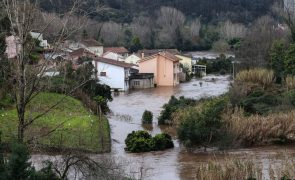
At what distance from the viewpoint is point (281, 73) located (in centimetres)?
3922

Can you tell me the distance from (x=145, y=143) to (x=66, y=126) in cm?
332

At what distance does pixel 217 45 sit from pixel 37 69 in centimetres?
6681

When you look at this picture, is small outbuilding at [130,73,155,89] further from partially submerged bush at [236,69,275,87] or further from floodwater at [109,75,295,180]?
partially submerged bush at [236,69,275,87]

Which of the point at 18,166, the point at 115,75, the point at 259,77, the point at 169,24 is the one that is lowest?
the point at 18,166

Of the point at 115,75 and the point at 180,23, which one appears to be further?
Answer: the point at 180,23

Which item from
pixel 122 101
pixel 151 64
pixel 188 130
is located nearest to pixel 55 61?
pixel 188 130

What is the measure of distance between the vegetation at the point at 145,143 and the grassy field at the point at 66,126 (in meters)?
0.95

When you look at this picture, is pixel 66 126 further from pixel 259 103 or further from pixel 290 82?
pixel 290 82

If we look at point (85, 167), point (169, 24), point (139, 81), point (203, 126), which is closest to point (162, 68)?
point (139, 81)

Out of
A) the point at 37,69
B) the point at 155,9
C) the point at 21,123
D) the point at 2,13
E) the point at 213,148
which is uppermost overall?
the point at 155,9

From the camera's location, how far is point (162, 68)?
52344mm

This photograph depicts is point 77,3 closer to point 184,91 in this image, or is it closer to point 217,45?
point 184,91

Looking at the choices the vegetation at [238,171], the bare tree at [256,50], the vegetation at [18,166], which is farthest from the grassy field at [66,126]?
the bare tree at [256,50]

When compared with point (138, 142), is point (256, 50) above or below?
above
